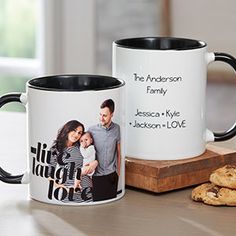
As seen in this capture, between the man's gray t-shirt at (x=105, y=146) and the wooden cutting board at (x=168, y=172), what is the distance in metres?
0.06

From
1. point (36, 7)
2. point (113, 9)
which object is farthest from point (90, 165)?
point (36, 7)

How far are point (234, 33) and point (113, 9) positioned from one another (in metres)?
0.49

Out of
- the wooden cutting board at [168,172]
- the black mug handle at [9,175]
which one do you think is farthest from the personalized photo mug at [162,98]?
the black mug handle at [9,175]

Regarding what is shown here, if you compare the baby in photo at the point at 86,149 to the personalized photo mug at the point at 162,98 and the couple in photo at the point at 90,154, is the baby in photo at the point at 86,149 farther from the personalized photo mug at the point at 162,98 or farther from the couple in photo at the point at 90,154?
the personalized photo mug at the point at 162,98

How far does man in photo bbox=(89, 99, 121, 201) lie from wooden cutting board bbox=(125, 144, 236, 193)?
0.18 ft

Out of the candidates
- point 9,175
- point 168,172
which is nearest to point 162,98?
point 168,172

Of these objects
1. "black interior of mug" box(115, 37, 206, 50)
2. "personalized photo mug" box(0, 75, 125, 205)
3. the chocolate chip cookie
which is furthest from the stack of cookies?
"black interior of mug" box(115, 37, 206, 50)

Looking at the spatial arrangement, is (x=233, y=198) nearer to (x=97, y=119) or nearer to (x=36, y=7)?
(x=97, y=119)

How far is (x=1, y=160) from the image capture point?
1.12 metres

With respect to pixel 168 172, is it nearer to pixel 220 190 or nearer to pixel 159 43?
pixel 220 190

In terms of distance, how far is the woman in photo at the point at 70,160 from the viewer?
2.96ft

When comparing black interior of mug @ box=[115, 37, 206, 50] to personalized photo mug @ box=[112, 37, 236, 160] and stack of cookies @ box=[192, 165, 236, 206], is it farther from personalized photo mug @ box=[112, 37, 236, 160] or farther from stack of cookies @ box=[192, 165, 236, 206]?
stack of cookies @ box=[192, 165, 236, 206]

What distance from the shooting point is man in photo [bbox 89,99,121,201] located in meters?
0.91

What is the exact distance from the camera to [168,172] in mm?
977
